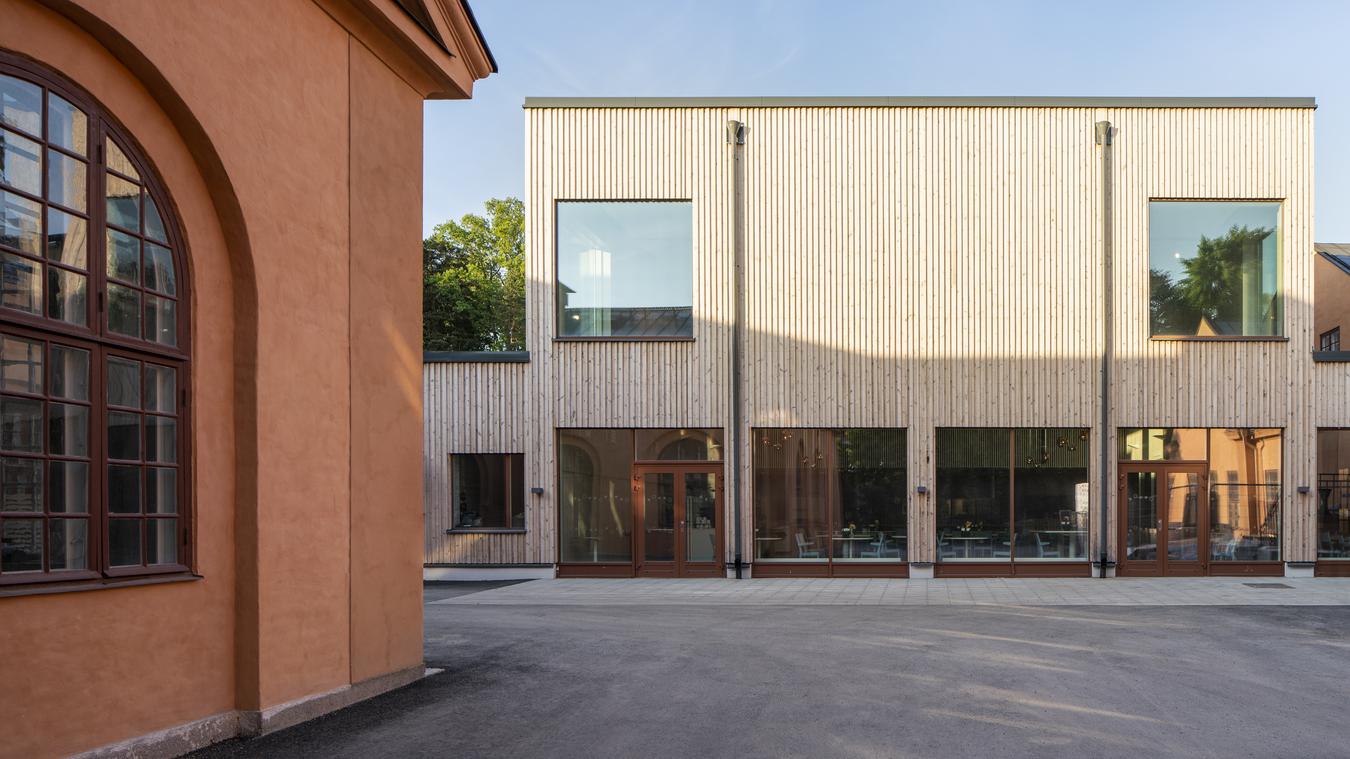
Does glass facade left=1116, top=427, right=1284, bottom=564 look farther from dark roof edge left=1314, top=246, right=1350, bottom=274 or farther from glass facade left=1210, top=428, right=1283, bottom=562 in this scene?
dark roof edge left=1314, top=246, right=1350, bottom=274

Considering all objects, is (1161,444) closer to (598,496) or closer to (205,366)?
(598,496)

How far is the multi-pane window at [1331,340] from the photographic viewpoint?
23.2 meters

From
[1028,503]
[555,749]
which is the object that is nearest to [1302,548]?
[1028,503]

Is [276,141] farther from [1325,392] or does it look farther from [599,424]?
[1325,392]

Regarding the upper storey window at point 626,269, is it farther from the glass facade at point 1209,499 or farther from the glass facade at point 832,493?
the glass facade at point 1209,499

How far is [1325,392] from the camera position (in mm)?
19406

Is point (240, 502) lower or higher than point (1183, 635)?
higher

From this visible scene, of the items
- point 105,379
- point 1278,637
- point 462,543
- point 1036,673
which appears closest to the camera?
point 105,379

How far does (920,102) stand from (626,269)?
6.51 meters

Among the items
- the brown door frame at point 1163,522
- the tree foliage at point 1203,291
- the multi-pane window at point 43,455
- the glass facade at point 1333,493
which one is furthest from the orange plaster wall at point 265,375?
the glass facade at point 1333,493

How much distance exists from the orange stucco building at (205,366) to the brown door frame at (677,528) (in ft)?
35.0

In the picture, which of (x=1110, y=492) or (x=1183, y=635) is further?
(x=1110, y=492)

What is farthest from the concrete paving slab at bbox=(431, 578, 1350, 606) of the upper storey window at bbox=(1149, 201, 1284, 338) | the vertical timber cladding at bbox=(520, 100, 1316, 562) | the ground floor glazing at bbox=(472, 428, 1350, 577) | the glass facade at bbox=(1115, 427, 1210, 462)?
the upper storey window at bbox=(1149, 201, 1284, 338)

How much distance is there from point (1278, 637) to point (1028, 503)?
7694mm
